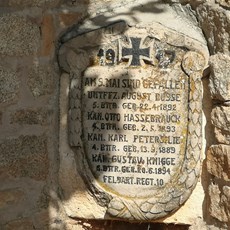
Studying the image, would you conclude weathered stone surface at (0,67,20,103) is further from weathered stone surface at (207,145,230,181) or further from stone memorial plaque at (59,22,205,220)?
weathered stone surface at (207,145,230,181)

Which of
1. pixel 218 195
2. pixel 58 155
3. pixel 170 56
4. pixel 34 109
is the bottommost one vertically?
pixel 218 195

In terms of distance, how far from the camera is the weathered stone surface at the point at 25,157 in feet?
10.8

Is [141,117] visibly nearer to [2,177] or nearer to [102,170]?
[102,170]

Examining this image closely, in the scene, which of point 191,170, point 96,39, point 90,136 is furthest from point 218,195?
point 96,39

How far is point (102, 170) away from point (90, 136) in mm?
182

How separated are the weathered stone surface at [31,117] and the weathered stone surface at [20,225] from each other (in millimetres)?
499

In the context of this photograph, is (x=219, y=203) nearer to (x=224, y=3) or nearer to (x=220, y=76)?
(x=220, y=76)

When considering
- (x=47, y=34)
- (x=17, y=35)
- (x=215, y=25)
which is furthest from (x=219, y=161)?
(x=17, y=35)

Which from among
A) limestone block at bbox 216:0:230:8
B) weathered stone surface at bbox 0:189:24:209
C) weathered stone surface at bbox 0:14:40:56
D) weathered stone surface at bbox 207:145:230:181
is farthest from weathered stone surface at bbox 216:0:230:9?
weathered stone surface at bbox 0:189:24:209

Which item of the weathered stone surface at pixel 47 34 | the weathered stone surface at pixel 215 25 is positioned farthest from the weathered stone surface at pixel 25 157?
the weathered stone surface at pixel 215 25

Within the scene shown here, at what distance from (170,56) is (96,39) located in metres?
0.38

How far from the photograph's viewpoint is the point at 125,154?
10.7ft

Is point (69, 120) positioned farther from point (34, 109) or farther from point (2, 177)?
point (2, 177)

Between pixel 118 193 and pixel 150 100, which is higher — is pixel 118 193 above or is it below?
below
